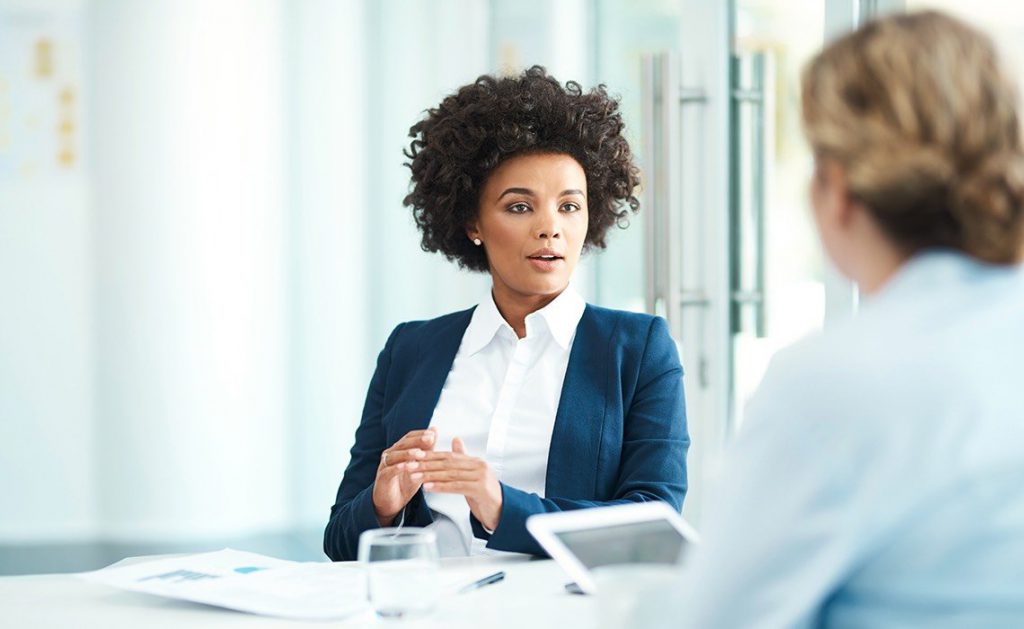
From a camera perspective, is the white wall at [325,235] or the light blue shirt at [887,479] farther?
the white wall at [325,235]

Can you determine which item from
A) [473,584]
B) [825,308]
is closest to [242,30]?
[825,308]

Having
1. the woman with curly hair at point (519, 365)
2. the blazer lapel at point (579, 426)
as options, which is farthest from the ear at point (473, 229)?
the blazer lapel at point (579, 426)

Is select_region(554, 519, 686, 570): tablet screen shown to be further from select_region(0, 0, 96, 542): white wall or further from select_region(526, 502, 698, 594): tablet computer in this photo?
select_region(0, 0, 96, 542): white wall

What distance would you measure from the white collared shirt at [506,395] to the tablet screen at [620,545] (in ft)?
1.89

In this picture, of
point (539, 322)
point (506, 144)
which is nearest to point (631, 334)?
point (539, 322)

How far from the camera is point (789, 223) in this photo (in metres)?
3.18

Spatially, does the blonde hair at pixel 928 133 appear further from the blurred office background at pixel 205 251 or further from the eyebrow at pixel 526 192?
the blurred office background at pixel 205 251

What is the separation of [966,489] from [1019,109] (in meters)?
0.33

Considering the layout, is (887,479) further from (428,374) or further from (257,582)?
(428,374)

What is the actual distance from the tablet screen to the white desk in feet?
0.21

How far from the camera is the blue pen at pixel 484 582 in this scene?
4.97ft

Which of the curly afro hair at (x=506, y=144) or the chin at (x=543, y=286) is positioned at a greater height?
the curly afro hair at (x=506, y=144)

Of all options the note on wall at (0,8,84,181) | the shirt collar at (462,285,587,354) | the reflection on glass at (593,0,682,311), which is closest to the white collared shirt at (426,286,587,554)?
the shirt collar at (462,285,587,354)

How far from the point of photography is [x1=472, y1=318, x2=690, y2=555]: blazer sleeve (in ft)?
6.21
